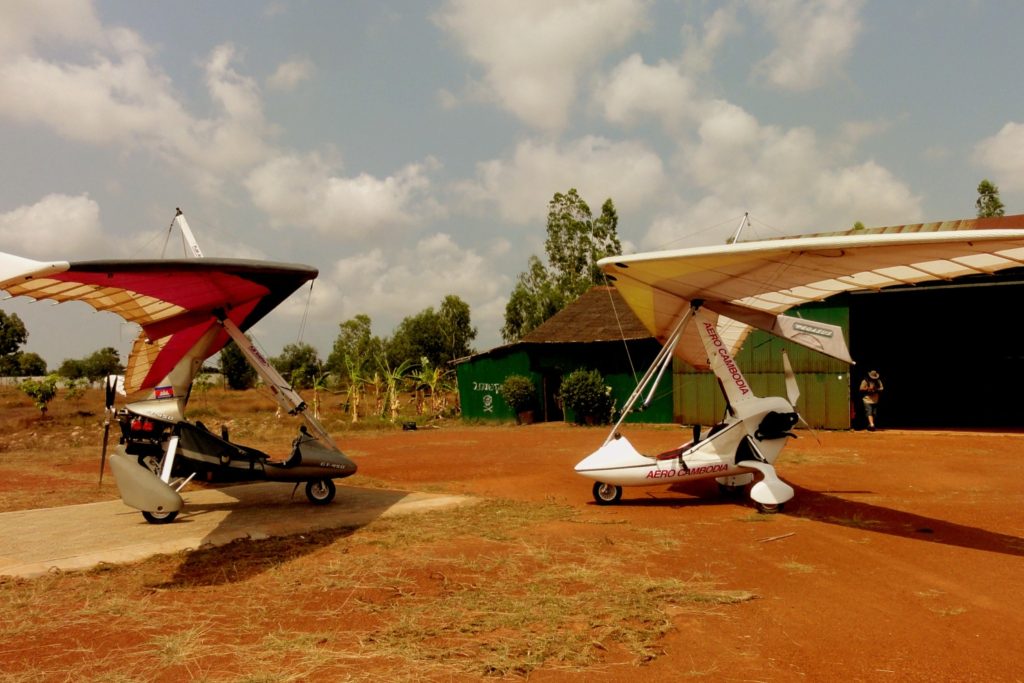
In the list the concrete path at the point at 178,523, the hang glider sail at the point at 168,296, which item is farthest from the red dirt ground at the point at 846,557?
the hang glider sail at the point at 168,296

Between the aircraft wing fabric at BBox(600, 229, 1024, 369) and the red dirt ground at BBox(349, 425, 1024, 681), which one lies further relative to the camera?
the aircraft wing fabric at BBox(600, 229, 1024, 369)

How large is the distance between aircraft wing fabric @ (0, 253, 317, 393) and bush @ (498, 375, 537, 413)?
16.8 meters

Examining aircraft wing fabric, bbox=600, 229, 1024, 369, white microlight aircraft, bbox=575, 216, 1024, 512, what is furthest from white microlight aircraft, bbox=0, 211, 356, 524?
aircraft wing fabric, bbox=600, 229, 1024, 369

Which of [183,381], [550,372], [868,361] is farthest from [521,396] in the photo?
[183,381]

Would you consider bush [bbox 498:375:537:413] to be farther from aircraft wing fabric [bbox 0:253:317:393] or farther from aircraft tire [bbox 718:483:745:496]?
aircraft wing fabric [bbox 0:253:317:393]

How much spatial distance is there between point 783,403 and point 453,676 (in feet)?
24.3

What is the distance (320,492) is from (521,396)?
16444 millimetres

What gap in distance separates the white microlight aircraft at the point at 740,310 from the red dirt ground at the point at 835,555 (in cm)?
56

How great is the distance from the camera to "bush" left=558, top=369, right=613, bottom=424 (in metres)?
24.0

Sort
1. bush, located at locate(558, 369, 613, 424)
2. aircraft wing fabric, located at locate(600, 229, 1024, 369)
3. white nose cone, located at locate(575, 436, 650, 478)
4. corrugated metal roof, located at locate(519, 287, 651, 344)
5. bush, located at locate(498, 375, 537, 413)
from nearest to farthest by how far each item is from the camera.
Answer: aircraft wing fabric, located at locate(600, 229, 1024, 369) < white nose cone, located at locate(575, 436, 650, 478) < bush, located at locate(558, 369, 613, 424) < corrugated metal roof, located at locate(519, 287, 651, 344) < bush, located at locate(498, 375, 537, 413)

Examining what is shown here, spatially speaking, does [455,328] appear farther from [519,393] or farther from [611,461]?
[611,461]

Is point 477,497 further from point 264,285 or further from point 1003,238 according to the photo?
point 1003,238

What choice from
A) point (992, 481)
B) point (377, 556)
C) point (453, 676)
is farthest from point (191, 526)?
point (992, 481)

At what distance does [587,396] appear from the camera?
24.0 m
